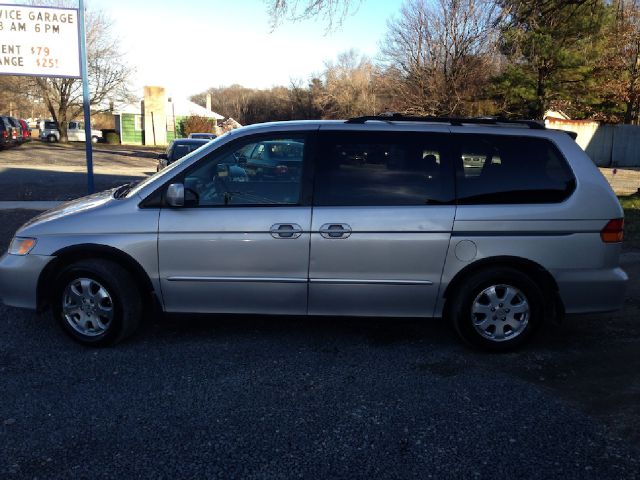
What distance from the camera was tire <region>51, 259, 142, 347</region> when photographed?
4.23 meters

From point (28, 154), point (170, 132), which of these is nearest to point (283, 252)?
point (28, 154)

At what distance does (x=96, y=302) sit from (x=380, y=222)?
233 cm

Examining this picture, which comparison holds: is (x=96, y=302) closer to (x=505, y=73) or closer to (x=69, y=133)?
(x=505, y=73)

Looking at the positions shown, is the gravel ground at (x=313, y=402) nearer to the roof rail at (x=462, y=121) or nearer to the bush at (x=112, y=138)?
the roof rail at (x=462, y=121)

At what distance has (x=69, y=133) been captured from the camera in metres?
45.9

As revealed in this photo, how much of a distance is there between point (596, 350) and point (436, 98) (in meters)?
19.7

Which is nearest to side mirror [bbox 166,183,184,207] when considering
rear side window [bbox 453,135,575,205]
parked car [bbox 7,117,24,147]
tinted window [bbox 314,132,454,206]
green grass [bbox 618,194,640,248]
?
tinted window [bbox 314,132,454,206]

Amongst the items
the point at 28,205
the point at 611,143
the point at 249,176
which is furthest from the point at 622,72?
the point at 249,176

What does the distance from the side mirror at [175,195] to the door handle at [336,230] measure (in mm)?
1095

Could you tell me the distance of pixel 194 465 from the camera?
112 inches

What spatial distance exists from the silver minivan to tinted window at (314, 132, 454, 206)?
11mm

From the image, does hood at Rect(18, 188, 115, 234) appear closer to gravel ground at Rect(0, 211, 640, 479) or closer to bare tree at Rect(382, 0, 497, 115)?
gravel ground at Rect(0, 211, 640, 479)

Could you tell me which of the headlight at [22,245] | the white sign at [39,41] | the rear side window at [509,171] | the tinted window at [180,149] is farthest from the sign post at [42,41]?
the rear side window at [509,171]

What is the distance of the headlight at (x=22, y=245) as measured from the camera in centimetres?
430
